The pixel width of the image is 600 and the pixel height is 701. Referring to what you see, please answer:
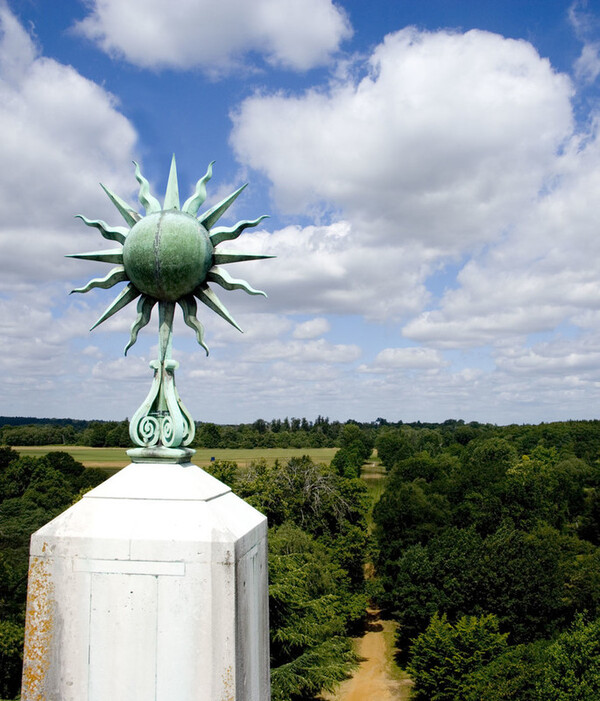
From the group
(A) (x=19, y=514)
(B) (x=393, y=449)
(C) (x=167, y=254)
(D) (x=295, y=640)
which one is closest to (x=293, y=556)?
(D) (x=295, y=640)

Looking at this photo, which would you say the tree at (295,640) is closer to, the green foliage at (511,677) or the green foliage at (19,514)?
the green foliage at (511,677)

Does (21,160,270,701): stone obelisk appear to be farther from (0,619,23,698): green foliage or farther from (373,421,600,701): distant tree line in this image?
(373,421,600,701): distant tree line

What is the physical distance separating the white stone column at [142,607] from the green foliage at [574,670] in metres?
21.8

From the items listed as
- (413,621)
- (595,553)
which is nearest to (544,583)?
(595,553)

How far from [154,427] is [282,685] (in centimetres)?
1894

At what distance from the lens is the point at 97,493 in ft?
15.2

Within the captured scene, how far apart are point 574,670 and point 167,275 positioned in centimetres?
2425

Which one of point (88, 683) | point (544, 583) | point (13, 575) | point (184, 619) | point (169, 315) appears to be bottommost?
point (544, 583)

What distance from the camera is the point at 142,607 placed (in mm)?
4195

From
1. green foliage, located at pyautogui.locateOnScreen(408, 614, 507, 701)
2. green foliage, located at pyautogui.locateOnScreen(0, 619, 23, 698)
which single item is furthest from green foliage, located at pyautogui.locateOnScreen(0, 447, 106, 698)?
green foliage, located at pyautogui.locateOnScreen(408, 614, 507, 701)

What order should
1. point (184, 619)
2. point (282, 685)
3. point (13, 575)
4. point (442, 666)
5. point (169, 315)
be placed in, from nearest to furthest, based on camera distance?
1. point (184, 619)
2. point (169, 315)
3. point (282, 685)
4. point (13, 575)
5. point (442, 666)

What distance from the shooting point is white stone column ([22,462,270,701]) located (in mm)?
4086

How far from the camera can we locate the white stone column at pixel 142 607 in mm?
4086

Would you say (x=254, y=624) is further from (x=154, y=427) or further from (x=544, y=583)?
(x=544, y=583)
